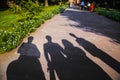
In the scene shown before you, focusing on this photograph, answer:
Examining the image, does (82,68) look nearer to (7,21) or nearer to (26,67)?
(26,67)

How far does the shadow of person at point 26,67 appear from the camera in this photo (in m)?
7.12

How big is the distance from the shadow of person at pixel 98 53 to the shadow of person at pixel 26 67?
8.19 feet

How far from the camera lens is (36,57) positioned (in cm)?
922

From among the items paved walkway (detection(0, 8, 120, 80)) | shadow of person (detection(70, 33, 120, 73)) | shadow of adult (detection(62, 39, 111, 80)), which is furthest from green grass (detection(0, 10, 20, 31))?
shadow of adult (detection(62, 39, 111, 80))

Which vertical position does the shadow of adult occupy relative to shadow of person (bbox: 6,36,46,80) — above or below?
below

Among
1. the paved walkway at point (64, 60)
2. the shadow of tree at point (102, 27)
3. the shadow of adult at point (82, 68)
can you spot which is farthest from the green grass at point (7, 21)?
the shadow of adult at point (82, 68)

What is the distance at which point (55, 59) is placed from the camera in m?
8.99

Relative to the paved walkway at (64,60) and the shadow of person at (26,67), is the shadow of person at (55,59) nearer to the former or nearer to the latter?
the paved walkway at (64,60)

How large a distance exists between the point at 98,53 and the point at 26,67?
3.68m

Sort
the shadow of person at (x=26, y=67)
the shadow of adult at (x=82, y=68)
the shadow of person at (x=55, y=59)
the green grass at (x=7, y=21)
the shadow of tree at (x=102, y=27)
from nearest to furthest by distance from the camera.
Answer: the shadow of person at (x=26, y=67) < the shadow of adult at (x=82, y=68) < the shadow of person at (x=55, y=59) < the green grass at (x=7, y=21) < the shadow of tree at (x=102, y=27)

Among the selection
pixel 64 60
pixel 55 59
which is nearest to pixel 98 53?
pixel 64 60

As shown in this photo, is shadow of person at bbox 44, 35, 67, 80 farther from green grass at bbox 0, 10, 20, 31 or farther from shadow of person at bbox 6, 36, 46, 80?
green grass at bbox 0, 10, 20, 31

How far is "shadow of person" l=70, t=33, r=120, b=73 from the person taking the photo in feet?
28.6

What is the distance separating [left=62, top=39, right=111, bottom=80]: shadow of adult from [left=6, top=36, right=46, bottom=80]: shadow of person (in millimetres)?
1090
